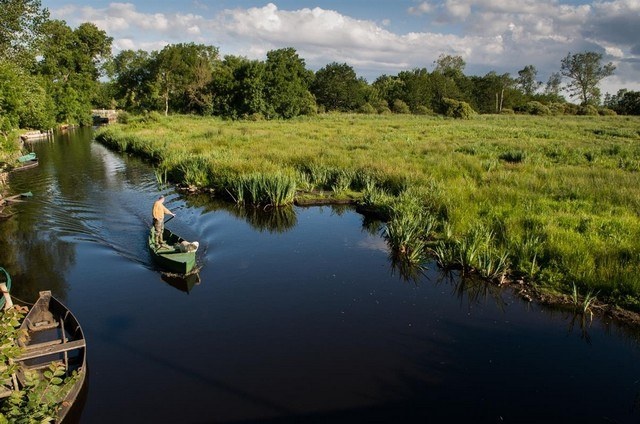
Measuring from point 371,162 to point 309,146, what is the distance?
25.3 feet

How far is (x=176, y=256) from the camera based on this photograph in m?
12.8

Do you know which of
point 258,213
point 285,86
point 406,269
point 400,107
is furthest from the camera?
point 400,107

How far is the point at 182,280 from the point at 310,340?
505cm

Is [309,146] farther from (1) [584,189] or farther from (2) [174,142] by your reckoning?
(1) [584,189]

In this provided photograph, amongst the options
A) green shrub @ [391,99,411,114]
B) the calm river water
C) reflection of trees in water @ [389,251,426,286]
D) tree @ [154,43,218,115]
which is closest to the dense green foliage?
tree @ [154,43,218,115]

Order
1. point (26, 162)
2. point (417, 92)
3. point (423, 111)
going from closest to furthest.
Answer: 1. point (26, 162)
2. point (423, 111)
3. point (417, 92)

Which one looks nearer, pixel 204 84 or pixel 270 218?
pixel 270 218

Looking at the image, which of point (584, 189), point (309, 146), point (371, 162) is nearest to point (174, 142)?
point (309, 146)

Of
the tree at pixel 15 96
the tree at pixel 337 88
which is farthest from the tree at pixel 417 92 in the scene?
the tree at pixel 15 96

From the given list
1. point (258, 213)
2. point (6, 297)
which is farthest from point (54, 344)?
point (258, 213)

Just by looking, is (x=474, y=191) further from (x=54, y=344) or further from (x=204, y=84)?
(x=204, y=84)

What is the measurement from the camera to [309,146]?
31.3m

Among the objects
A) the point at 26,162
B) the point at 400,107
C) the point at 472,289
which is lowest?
the point at 472,289

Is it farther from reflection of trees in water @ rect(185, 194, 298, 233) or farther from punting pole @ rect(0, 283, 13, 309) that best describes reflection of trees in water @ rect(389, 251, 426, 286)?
punting pole @ rect(0, 283, 13, 309)
